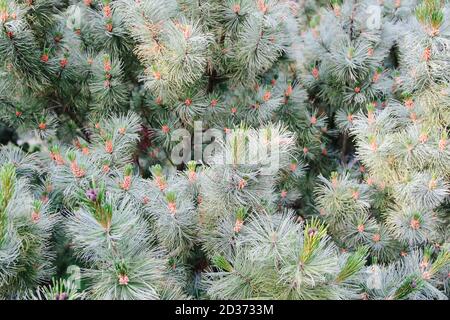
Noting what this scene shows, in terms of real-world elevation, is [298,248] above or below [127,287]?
above

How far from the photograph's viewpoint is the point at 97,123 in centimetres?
247

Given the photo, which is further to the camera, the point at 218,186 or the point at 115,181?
the point at 115,181

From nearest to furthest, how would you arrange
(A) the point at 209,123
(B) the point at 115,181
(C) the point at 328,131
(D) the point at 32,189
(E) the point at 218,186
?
(E) the point at 218,186 < (B) the point at 115,181 < (D) the point at 32,189 < (A) the point at 209,123 < (C) the point at 328,131

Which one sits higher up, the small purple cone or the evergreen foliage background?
the evergreen foliage background

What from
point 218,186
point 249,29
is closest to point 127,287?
point 218,186

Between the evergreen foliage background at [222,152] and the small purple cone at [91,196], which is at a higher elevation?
the evergreen foliage background at [222,152]

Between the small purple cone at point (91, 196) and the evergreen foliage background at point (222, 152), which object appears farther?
the evergreen foliage background at point (222, 152)

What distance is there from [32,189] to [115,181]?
48cm

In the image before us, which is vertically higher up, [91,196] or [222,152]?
[222,152]

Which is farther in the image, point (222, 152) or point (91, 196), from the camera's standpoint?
point (222, 152)

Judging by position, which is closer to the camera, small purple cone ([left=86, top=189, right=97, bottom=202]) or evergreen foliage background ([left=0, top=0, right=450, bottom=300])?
small purple cone ([left=86, top=189, right=97, bottom=202])
